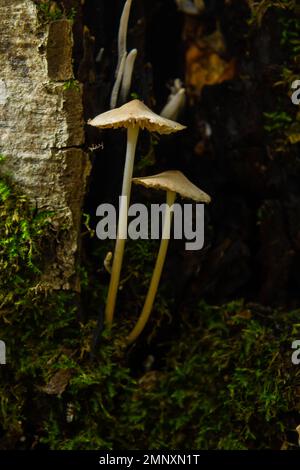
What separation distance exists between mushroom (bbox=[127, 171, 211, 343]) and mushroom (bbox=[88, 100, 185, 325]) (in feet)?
0.31

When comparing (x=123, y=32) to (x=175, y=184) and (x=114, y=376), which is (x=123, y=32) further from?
(x=114, y=376)

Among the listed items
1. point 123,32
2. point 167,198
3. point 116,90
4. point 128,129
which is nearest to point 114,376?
point 167,198

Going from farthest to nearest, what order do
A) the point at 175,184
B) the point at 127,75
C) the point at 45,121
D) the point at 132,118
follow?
the point at 127,75
the point at 45,121
the point at 175,184
the point at 132,118

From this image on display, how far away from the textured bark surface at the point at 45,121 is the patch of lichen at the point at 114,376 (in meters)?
0.08

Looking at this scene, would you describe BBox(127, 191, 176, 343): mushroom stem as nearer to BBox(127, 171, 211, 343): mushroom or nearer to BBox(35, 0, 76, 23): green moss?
BBox(127, 171, 211, 343): mushroom

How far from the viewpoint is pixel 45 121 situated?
7.29 feet

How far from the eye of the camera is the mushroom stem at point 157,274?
2.30 m

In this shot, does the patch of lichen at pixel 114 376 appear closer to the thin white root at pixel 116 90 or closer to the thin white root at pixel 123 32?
the thin white root at pixel 116 90

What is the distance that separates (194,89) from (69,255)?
1.13 m

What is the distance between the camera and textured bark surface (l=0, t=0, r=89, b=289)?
216 cm

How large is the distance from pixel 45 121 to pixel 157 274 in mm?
765

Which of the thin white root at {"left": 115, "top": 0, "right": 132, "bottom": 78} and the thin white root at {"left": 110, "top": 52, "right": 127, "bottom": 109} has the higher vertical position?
the thin white root at {"left": 115, "top": 0, "right": 132, "bottom": 78}

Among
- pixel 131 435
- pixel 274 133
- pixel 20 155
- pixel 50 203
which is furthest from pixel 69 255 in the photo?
pixel 274 133

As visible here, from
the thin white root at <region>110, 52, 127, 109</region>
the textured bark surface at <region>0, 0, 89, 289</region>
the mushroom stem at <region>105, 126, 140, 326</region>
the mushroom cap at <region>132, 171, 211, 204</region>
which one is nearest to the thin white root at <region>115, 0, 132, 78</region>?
the thin white root at <region>110, 52, 127, 109</region>
